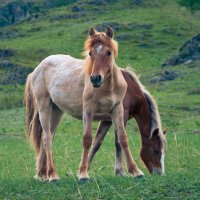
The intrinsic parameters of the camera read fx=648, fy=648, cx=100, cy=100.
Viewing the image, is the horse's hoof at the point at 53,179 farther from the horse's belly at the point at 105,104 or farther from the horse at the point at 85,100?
the horse's belly at the point at 105,104

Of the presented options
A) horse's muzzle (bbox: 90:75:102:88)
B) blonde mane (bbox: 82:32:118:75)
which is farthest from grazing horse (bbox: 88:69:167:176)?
horse's muzzle (bbox: 90:75:102:88)

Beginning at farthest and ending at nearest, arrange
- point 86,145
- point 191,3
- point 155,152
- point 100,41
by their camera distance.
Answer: point 191,3
point 155,152
point 86,145
point 100,41

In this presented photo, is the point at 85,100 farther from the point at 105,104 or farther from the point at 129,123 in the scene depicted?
the point at 129,123

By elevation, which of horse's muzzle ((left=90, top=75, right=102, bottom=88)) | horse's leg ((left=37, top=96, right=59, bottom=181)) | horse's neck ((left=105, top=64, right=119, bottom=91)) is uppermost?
horse's muzzle ((left=90, top=75, right=102, bottom=88))

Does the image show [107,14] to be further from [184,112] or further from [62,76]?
[62,76]

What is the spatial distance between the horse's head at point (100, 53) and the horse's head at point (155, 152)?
118 inches

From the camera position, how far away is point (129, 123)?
1053 inches

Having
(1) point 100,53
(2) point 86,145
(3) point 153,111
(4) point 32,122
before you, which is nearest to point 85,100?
(2) point 86,145

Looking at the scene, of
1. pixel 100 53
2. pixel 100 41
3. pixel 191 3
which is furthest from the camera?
pixel 191 3

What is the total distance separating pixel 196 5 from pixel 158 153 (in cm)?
6401

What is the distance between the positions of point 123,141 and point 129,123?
16.4 m

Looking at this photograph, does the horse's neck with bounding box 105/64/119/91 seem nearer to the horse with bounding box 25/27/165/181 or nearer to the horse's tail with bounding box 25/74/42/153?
the horse with bounding box 25/27/165/181

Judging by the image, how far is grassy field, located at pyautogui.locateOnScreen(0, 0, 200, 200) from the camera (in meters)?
9.63

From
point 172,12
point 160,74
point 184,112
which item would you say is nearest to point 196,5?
point 172,12
